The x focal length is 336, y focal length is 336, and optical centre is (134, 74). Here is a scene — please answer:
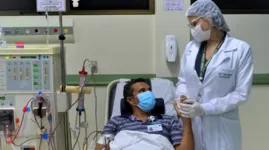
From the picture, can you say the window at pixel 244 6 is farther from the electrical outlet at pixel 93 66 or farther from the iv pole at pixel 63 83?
the iv pole at pixel 63 83

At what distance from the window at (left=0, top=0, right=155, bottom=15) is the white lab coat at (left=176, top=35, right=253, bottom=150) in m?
1.20

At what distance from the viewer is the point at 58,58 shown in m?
2.19

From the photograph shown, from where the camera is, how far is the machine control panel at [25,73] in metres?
2.04

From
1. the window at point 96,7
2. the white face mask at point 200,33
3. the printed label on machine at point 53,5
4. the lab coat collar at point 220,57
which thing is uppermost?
the window at point 96,7

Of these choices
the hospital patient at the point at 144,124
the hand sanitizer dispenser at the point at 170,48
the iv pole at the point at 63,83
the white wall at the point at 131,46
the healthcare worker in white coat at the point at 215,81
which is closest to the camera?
the healthcare worker in white coat at the point at 215,81

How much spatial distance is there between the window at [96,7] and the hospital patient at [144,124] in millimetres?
1031

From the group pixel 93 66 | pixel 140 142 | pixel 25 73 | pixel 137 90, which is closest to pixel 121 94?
pixel 137 90

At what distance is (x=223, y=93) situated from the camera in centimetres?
192

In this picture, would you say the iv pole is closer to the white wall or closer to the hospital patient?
the hospital patient

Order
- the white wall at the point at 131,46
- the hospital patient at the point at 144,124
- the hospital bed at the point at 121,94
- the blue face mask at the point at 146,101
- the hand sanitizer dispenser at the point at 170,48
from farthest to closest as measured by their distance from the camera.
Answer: the white wall at the point at 131,46 < the hand sanitizer dispenser at the point at 170,48 < the hospital bed at the point at 121,94 < the blue face mask at the point at 146,101 < the hospital patient at the point at 144,124

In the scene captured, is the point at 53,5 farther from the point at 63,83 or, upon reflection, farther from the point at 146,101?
the point at 146,101

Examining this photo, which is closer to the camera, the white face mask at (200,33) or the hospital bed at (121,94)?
the white face mask at (200,33)

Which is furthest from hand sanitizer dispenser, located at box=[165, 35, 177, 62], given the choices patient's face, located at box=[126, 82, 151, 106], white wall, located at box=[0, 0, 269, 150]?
patient's face, located at box=[126, 82, 151, 106]

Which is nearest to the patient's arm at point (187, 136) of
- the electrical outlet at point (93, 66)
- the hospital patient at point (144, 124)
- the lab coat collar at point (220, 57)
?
the hospital patient at point (144, 124)
